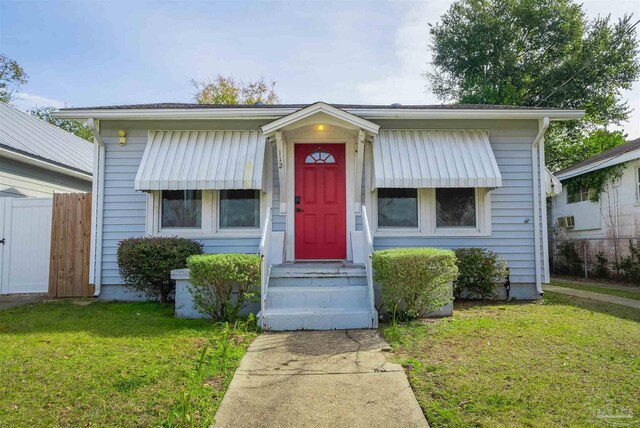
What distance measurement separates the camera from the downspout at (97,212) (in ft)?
24.4

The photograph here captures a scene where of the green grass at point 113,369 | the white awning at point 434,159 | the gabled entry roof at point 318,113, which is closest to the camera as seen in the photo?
the green grass at point 113,369

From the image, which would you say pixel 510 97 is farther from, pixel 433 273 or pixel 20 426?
pixel 20 426

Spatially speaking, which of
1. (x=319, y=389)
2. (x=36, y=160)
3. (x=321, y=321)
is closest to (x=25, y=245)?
(x=36, y=160)

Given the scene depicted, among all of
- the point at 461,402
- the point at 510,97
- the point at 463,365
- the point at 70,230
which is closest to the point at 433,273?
the point at 463,365

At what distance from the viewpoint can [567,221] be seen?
1473cm

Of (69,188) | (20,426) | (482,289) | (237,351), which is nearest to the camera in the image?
(20,426)

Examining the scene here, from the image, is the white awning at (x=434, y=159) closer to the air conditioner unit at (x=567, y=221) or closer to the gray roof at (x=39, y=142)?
the gray roof at (x=39, y=142)

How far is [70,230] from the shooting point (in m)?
7.75

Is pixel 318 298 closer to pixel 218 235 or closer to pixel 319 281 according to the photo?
pixel 319 281

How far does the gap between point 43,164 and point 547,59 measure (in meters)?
22.4

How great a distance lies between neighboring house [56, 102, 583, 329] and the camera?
7332 millimetres

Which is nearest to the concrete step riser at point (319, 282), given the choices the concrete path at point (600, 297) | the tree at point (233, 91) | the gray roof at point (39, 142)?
the concrete path at point (600, 297)

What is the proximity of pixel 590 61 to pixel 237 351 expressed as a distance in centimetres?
2239

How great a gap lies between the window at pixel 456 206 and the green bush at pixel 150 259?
469 cm
